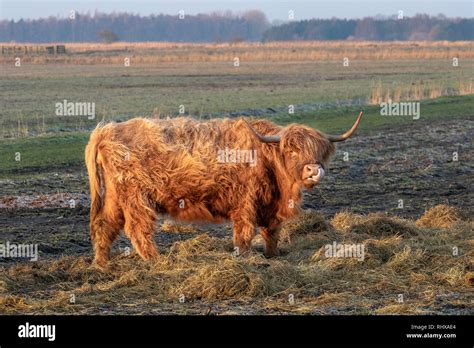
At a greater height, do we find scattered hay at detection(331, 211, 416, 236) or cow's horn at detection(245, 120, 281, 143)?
cow's horn at detection(245, 120, 281, 143)

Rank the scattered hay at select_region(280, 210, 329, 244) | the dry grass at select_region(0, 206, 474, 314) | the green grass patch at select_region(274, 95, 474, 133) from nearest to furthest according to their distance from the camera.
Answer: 1. the dry grass at select_region(0, 206, 474, 314)
2. the scattered hay at select_region(280, 210, 329, 244)
3. the green grass patch at select_region(274, 95, 474, 133)

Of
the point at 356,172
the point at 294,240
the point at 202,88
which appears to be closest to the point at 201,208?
the point at 294,240

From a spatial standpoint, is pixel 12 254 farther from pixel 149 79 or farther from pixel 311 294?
pixel 149 79

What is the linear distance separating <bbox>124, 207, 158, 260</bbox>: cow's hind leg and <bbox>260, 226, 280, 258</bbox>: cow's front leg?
1.23 metres

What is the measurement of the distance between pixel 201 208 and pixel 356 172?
7423 millimetres

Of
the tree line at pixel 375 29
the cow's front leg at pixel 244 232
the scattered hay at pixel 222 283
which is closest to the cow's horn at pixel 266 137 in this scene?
the cow's front leg at pixel 244 232

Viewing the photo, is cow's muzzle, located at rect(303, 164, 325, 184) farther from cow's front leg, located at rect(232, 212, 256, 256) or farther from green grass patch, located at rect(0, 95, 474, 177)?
green grass patch, located at rect(0, 95, 474, 177)

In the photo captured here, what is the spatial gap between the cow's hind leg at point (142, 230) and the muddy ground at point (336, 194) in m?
0.73

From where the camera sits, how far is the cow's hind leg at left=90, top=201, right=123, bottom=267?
10109mm

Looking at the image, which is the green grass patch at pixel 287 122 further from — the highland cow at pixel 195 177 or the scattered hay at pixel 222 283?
the scattered hay at pixel 222 283

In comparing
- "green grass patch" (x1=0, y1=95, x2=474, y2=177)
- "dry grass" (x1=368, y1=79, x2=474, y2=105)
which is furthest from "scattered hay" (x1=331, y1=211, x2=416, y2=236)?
"dry grass" (x1=368, y1=79, x2=474, y2=105)

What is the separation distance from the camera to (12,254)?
34.9 feet
